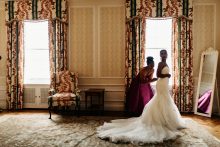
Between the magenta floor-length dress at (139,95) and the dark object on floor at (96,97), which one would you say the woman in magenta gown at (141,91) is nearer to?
the magenta floor-length dress at (139,95)

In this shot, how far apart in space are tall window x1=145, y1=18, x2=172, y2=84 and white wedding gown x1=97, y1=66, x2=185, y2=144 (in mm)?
1962

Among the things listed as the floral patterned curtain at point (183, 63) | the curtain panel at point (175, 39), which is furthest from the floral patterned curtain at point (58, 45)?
the floral patterned curtain at point (183, 63)

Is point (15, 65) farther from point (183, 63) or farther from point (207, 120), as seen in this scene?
point (207, 120)

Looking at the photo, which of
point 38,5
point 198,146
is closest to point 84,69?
point 38,5

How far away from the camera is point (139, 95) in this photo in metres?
5.21

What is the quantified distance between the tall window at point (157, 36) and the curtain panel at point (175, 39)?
19cm

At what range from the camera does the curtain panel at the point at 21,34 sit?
6418 millimetres

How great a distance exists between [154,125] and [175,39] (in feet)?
8.99

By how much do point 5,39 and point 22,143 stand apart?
12.5ft

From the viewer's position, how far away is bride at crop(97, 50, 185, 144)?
12.7ft

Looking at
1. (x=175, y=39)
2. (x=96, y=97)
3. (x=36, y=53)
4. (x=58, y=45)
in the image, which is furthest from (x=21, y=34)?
(x=175, y=39)

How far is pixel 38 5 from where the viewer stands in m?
6.48

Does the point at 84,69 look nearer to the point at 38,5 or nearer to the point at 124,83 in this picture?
the point at 124,83

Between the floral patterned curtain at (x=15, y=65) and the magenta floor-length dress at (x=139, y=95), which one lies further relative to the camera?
the floral patterned curtain at (x=15, y=65)
